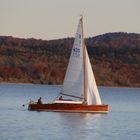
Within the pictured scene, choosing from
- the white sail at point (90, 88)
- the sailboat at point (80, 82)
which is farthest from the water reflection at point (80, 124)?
the white sail at point (90, 88)

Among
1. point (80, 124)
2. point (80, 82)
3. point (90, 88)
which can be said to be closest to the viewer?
point (80, 124)

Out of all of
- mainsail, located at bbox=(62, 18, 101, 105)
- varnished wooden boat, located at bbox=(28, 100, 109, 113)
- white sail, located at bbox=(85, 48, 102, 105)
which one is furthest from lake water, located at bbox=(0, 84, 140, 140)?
mainsail, located at bbox=(62, 18, 101, 105)

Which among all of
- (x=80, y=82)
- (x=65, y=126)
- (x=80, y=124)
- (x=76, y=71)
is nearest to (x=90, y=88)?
(x=80, y=82)

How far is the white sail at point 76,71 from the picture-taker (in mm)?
63281

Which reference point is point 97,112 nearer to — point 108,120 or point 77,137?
point 108,120

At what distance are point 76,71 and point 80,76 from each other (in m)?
0.49

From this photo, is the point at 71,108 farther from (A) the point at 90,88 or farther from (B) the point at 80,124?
(B) the point at 80,124

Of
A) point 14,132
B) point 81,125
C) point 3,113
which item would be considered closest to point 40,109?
point 3,113

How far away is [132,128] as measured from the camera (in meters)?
57.6

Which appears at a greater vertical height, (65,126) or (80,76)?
(80,76)

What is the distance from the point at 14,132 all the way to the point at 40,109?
16.0 metres

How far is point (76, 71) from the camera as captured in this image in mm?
63594

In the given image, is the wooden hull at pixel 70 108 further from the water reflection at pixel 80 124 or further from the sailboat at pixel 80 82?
the water reflection at pixel 80 124

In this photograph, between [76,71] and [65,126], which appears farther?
[76,71]
